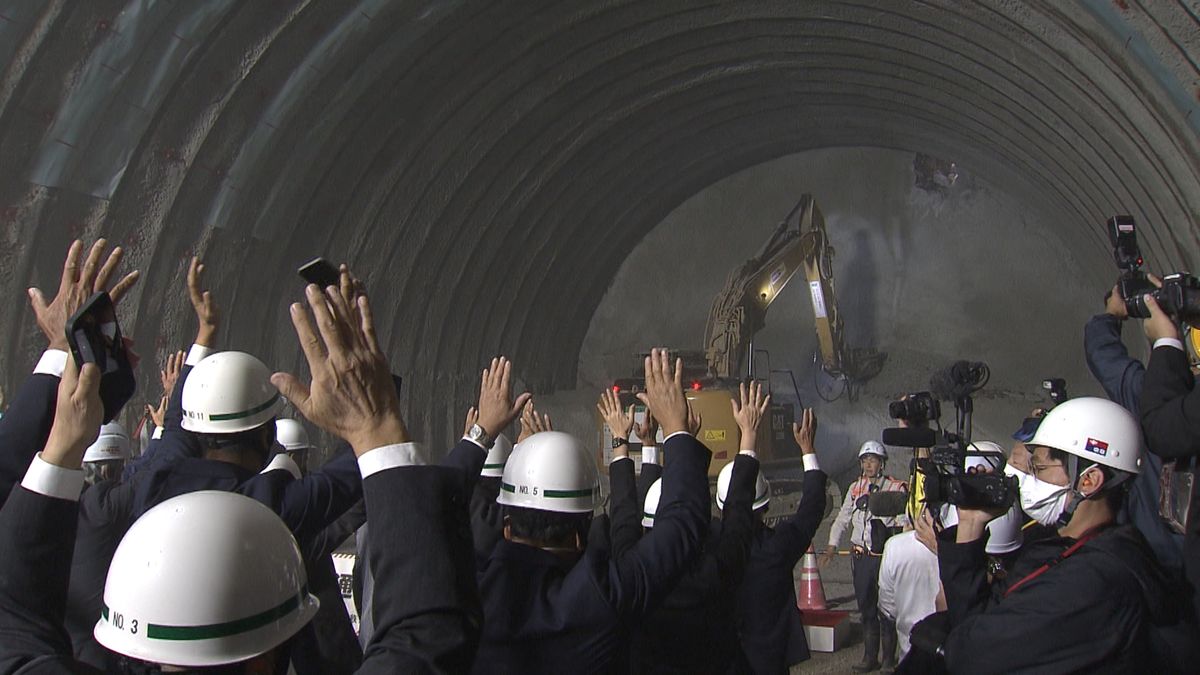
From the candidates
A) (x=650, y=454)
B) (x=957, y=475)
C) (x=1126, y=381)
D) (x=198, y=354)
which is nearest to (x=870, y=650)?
(x=650, y=454)

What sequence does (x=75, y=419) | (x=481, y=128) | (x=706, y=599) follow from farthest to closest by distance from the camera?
(x=481, y=128) < (x=706, y=599) < (x=75, y=419)

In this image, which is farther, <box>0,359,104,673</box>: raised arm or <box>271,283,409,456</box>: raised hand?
<box>0,359,104,673</box>: raised arm

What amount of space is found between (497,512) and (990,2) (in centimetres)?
957

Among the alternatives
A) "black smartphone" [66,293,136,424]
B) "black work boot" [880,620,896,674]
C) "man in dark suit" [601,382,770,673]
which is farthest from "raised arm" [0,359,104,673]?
"black work boot" [880,620,896,674]

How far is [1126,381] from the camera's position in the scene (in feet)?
14.5

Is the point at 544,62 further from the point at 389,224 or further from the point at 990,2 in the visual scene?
the point at 990,2

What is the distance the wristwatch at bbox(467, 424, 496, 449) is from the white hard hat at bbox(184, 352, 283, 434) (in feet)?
2.78

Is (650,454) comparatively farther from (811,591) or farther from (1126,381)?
(811,591)

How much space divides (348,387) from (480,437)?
1.75m

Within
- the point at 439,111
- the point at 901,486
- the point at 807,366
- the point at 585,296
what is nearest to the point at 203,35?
the point at 439,111

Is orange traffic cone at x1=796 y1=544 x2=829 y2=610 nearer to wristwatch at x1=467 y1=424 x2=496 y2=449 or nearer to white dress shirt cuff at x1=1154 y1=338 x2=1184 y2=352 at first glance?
white dress shirt cuff at x1=1154 y1=338 x2=1184 y2=352

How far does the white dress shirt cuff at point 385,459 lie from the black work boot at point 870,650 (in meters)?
7.28

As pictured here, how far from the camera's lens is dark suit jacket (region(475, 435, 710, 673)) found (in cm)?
311

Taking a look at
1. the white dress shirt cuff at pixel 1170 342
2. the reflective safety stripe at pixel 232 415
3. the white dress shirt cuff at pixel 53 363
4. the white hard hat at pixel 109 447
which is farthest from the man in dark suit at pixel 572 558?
the white hard hat at pixel 109 447
